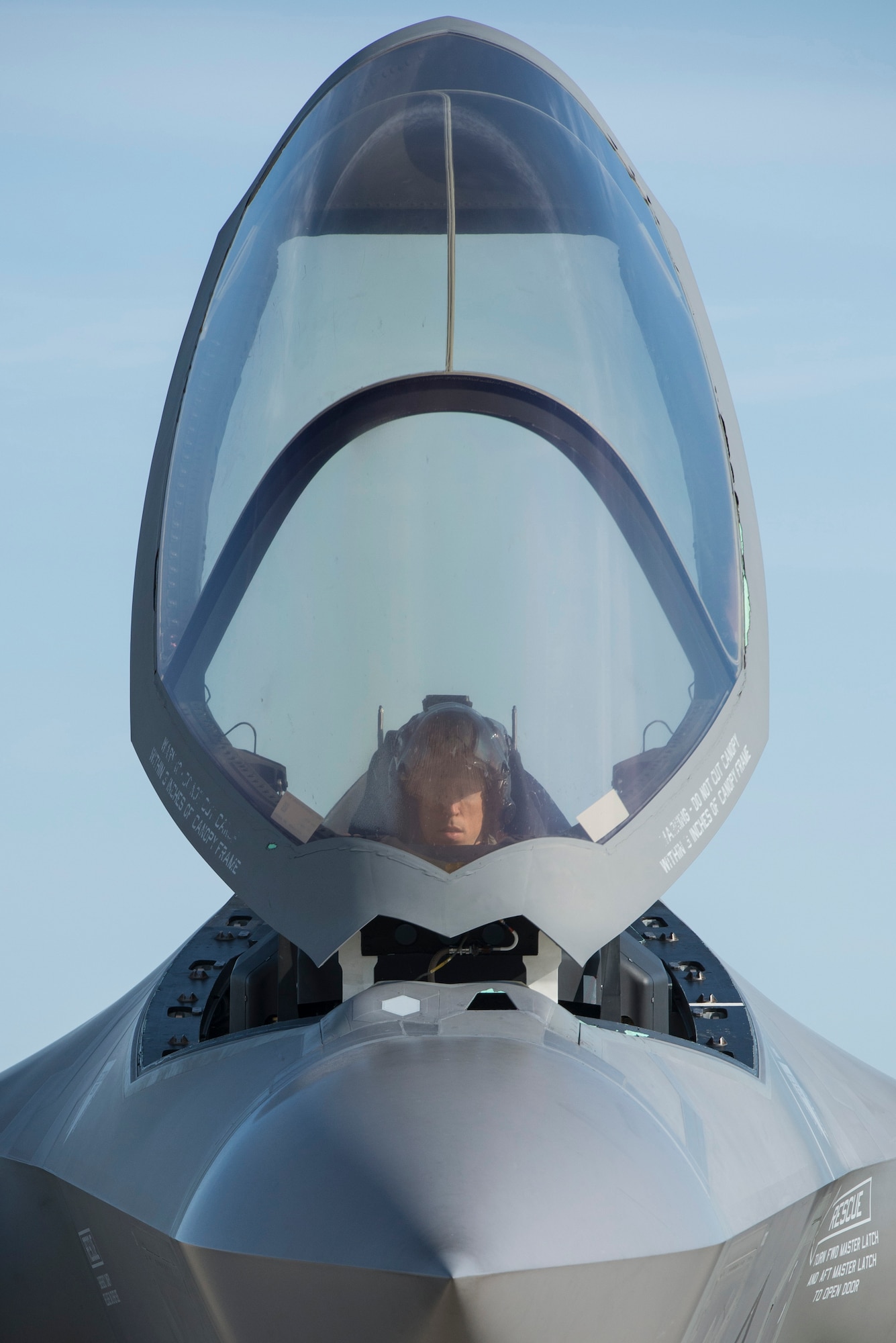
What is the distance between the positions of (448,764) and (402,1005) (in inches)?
20.4

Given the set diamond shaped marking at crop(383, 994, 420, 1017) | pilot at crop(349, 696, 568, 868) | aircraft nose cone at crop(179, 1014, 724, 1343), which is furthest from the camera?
pilot at crop(349, 696, 568, 868)

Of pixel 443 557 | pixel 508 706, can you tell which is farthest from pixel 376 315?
pixel 508 706

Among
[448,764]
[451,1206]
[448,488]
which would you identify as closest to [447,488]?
[448,488]

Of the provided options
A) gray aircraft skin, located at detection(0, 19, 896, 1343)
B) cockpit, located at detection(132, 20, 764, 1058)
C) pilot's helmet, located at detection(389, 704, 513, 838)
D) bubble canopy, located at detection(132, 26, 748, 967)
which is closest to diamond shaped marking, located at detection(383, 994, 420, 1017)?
gray aircraft skin, located at detection(0, 19, 896, 1343)

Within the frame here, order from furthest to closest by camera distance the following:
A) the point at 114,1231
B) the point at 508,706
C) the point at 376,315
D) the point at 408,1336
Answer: the point at 376,315 < the point at 508,706 < the point at 114,1231 < the point at 408,1336

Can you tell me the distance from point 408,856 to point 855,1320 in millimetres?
1783

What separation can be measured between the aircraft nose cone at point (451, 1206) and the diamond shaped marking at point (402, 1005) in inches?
7.1

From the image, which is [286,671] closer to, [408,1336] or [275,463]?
[275,463]

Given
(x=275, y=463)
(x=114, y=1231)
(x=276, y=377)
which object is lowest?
(x=114, y=1231)

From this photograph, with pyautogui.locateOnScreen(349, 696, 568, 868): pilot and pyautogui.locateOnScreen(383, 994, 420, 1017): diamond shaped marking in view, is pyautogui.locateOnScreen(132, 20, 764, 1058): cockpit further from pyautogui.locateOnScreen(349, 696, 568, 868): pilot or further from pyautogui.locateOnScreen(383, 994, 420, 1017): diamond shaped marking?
pyautogui.locateOnScreen(383, 994, 420, 1017): diamond shaped marking

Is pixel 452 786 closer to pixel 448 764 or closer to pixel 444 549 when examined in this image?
pixel 448 764

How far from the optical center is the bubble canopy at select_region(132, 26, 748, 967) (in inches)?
127

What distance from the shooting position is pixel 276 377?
374 centimetres

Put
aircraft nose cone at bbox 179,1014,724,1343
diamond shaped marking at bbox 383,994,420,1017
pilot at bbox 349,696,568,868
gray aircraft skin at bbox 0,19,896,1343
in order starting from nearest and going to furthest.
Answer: aircraft nose cone at bbox 179,1014,724,1343, gray aircraft skin at bbox 0,19,896,1343, diamond shaped marking at bbox 383,994,420,1017, pilot at bbox 349,696,568,868
